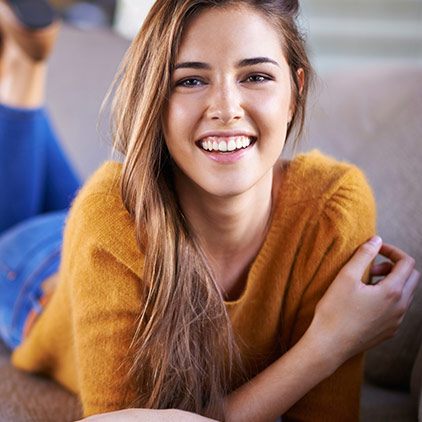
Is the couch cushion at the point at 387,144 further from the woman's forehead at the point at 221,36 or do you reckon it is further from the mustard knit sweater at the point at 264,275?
the woman's forehead at the point at 221,36

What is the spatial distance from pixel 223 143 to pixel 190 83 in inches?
3.4

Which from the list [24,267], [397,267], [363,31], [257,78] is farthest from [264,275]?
[363,31]

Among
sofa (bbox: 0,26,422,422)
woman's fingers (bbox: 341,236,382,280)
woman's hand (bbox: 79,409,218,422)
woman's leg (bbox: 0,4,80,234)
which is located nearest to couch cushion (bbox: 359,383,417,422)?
sofa (bbox: 0,26,422,422)

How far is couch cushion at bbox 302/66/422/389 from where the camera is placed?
4.28 ft

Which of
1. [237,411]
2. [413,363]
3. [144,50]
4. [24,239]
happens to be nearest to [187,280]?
[237,411]

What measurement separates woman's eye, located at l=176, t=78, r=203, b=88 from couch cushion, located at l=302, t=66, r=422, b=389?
1.23 feet

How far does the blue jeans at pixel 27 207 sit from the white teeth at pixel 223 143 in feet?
2.21

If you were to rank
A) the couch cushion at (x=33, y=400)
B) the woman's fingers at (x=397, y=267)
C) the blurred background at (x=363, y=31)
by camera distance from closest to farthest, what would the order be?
1. the woman's fingers at (x=397, y=267)
2. the couch cushion at (x=33, y=400)
3. the blurred background at (x=363, y=31)

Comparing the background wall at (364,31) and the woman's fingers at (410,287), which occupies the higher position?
the background wall at (364,31)

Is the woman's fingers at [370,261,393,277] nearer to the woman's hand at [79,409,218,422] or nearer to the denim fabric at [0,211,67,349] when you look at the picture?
the woman's hand at [79,409,218,422]

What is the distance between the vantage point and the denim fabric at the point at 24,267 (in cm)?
157

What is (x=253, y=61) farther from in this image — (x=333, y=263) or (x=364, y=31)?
(x=364, y=31)

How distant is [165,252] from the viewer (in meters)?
1.05

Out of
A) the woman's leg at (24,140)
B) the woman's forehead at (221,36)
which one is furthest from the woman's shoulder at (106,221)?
the woman's leg at (24,140)
